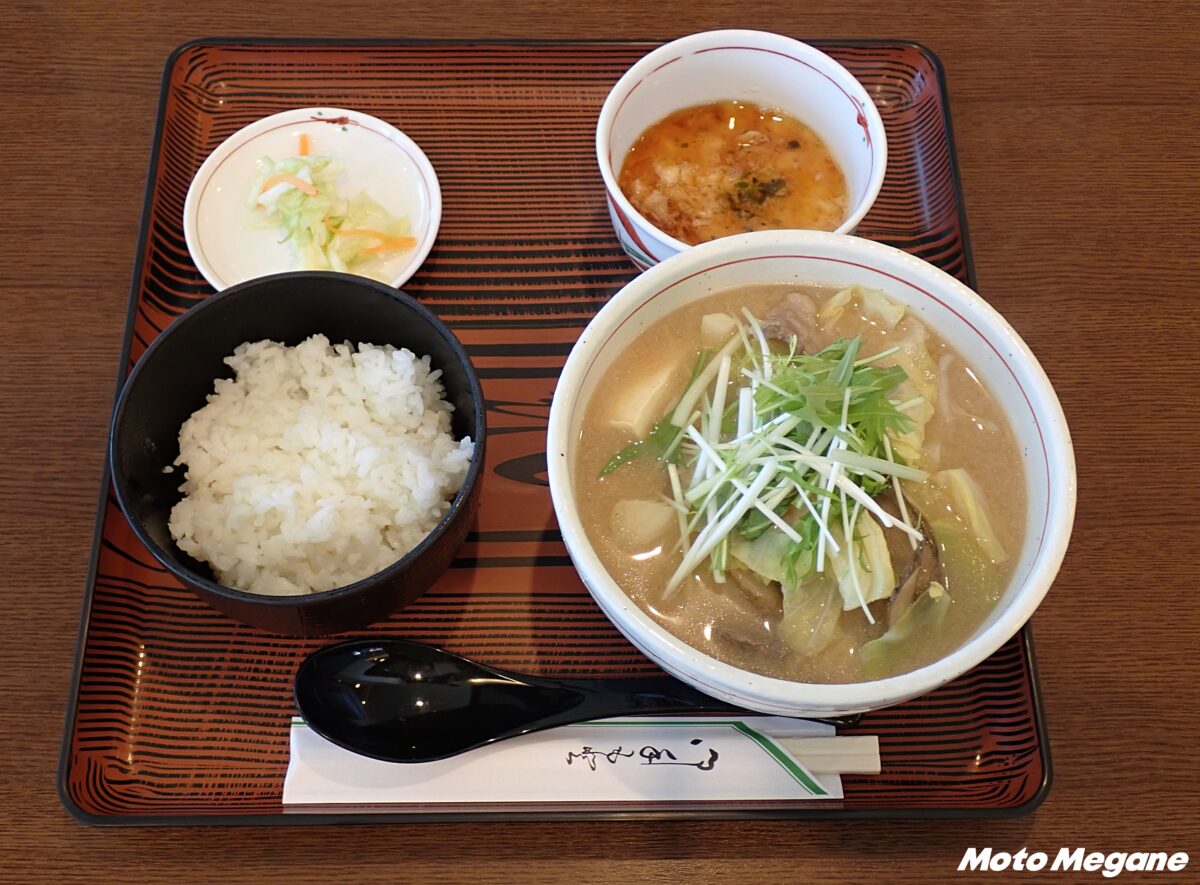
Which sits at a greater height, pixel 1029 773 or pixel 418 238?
pixel 418 238

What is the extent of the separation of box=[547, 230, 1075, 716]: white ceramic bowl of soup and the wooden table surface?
1.49 ft

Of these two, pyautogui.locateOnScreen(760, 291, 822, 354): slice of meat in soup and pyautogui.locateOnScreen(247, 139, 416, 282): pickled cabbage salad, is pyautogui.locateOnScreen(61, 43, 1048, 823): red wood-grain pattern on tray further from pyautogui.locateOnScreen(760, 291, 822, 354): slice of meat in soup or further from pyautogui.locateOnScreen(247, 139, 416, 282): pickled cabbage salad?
pyautogui.locateOnScreen(760, 291, 822, 354): slice of meat in soup

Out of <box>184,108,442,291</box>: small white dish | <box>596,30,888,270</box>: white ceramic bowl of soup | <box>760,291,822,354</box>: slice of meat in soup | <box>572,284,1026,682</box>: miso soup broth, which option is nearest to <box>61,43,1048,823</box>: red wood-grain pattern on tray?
<box>184,108,442,291</box>: small white dish

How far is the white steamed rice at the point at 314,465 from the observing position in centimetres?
143

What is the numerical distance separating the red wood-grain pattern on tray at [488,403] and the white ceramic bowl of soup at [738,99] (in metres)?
0.18

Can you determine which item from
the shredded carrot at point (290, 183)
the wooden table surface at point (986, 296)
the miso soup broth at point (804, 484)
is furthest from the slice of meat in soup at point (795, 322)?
the shredded carrot at point (290, 183)

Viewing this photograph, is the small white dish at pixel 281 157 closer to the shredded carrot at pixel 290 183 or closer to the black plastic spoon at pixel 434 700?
the shredded carrot at pixel 290 183

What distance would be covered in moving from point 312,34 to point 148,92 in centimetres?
39

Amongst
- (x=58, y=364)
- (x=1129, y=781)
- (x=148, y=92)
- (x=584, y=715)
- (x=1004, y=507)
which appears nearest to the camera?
(x=1004, y=507)

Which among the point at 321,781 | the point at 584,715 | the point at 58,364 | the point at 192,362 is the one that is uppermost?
the point at 192,362

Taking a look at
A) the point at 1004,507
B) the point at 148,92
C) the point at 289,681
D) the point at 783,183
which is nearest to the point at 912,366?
the point at 1004,507

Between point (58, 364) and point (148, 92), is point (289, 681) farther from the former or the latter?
point (148, 92)

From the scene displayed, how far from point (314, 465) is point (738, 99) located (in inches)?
44.1

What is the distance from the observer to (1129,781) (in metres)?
1.46
